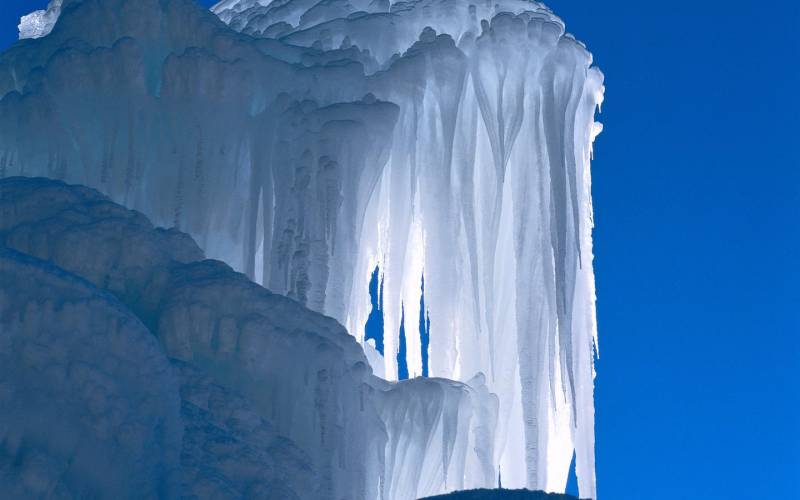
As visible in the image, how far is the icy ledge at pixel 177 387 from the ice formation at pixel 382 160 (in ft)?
2.98

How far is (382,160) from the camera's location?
75.8 ft

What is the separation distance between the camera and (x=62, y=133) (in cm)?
2264

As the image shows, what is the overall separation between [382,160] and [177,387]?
26.3ft

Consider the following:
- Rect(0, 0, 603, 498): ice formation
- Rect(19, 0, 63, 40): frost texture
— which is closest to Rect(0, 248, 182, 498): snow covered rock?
Rect(0, 0, 603, 498): ice formation

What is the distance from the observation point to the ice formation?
2239 centimetres

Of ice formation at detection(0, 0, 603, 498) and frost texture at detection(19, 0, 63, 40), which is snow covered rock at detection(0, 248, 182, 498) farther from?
frost texture at detection(19, 0, 63, 40)

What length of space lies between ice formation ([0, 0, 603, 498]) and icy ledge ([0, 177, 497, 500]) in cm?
91

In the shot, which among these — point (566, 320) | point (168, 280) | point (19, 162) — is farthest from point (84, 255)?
point (566, 320)

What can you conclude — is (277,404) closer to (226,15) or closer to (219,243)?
(219,243)

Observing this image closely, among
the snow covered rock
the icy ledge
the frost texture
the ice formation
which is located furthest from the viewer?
the frost texture

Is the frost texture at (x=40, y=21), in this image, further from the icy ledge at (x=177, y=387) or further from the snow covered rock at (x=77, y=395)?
the snow covered rock at (x=77, y=395)

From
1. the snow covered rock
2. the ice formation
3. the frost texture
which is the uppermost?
the frost texture

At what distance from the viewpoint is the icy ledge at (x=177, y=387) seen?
569 inches

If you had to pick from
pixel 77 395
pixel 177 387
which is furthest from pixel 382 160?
pixel 77 395
